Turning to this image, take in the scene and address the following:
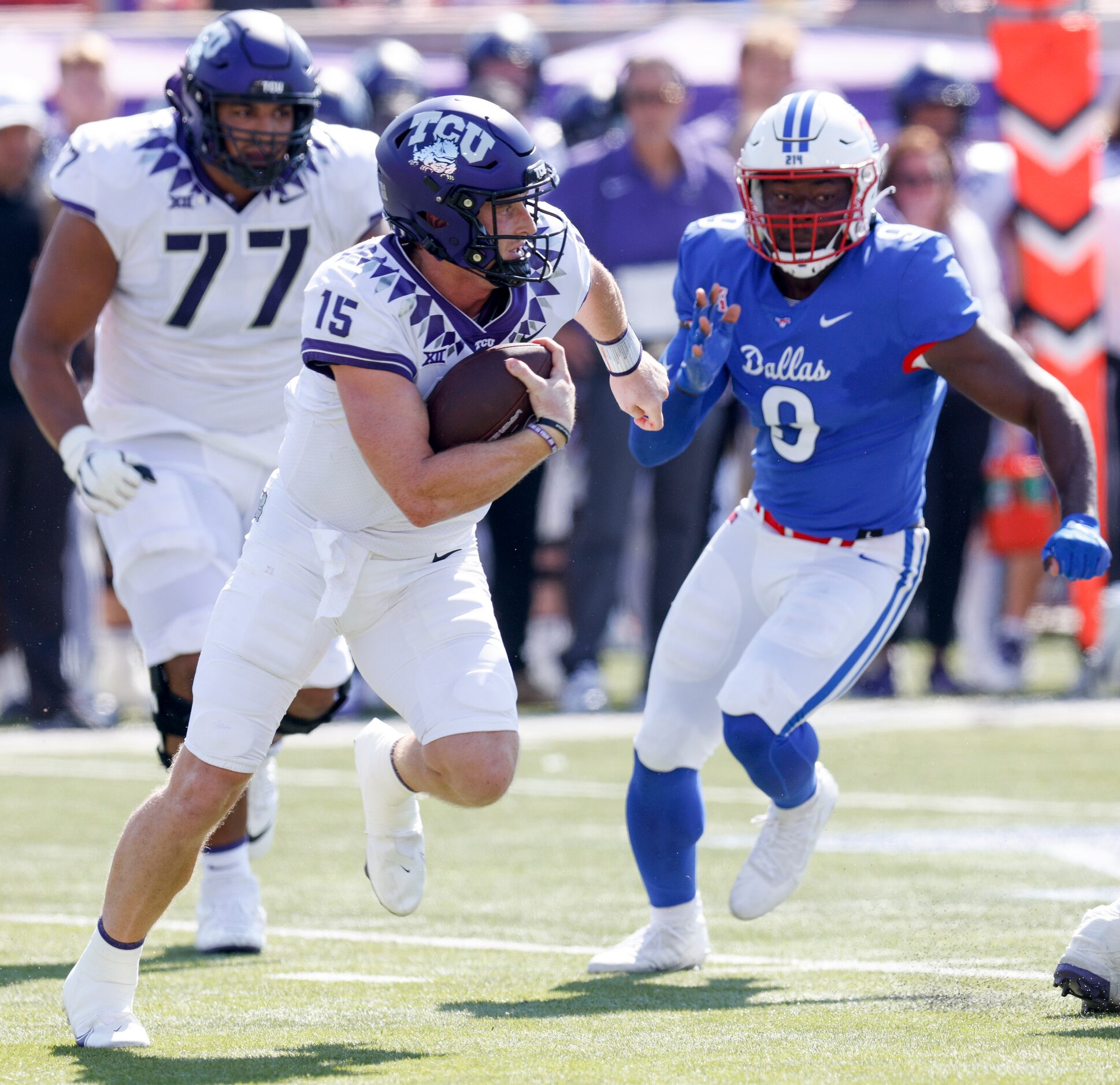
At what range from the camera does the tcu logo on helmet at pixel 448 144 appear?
4191 mm

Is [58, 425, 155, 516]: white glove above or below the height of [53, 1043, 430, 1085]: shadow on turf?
above

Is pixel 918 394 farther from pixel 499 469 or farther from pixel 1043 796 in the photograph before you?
pixel 1043 796

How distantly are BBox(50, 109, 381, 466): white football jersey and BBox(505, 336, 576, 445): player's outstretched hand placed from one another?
1507 mm

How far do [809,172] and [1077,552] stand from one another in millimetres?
1147

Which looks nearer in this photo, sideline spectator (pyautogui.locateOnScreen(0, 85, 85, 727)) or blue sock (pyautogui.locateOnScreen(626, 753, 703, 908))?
blue sock (pyautogui.locateOnScreen(626, 753, 703, 908))

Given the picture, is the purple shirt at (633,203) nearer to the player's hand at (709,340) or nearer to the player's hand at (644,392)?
the player's hand at (709,340)

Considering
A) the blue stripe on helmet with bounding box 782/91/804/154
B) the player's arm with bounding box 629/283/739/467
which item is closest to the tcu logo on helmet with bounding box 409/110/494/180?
the player's arm with bounding box 629/283/739/467

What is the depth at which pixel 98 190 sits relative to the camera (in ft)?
17.6

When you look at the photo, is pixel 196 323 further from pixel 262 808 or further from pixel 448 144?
pixel 448 144

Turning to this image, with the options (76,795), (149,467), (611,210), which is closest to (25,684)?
(76,795)

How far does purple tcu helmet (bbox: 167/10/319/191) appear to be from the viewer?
207 inches

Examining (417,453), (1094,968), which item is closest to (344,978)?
(417,453)

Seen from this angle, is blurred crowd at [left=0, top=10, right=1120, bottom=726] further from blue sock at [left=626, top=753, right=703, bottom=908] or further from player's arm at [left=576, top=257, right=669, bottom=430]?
player's arm at [left=576, top=257, right=669, bottom=430]

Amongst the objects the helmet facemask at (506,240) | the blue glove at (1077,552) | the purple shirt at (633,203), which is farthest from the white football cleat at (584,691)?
the helmet facemask at (506,240)
